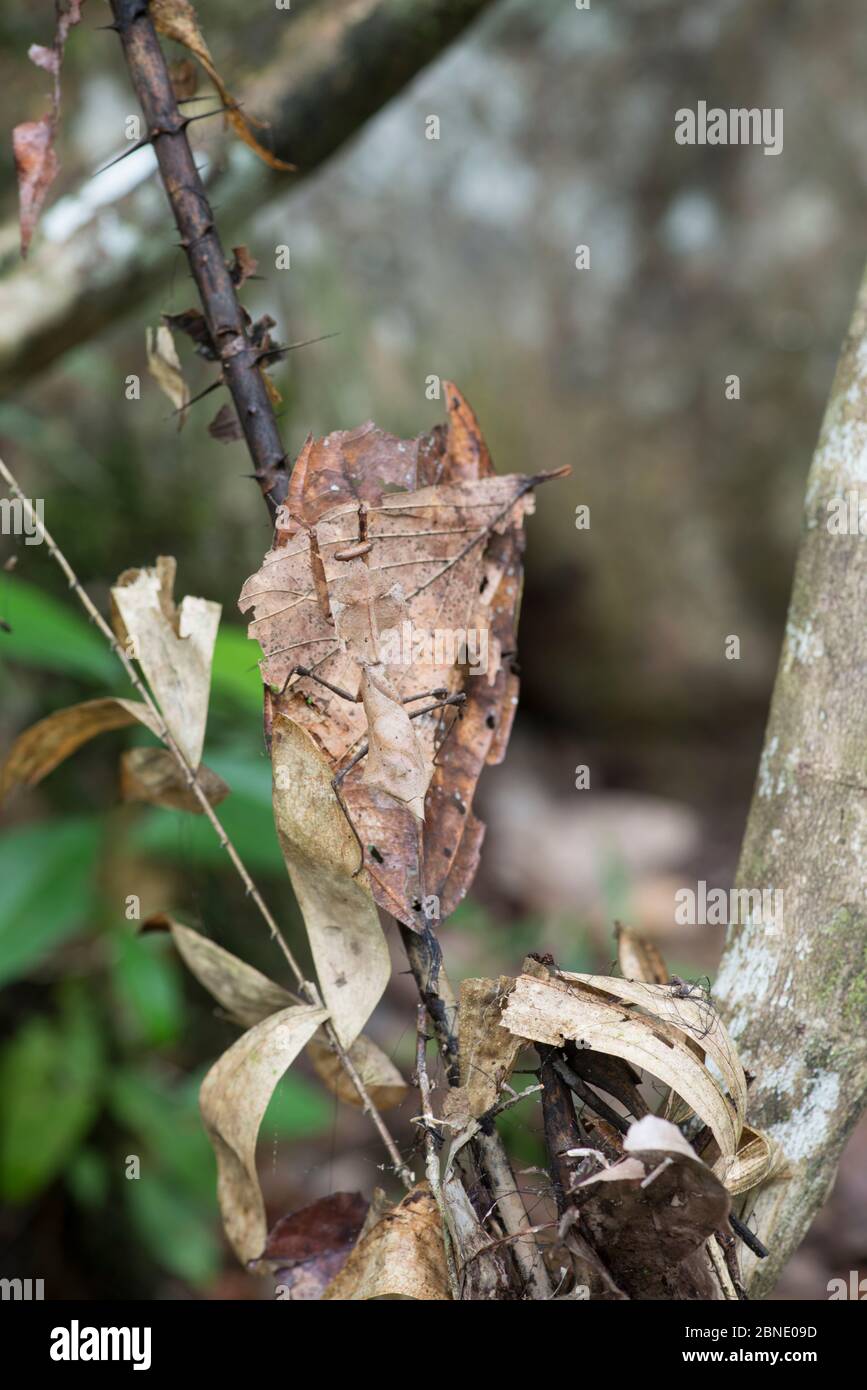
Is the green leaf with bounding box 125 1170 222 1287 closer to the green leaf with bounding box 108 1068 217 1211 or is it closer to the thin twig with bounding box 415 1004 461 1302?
the green leaf with bounding box 108 1068 217 1211

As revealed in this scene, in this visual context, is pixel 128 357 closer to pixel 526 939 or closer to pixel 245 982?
pixel 526 939

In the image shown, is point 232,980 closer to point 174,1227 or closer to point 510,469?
point 174,1227

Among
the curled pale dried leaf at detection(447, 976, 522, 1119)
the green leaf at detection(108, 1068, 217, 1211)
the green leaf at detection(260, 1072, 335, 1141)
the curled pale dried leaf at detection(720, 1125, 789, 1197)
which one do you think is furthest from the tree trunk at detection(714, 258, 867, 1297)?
the green leaf at detection(108, 1068, 217, 1211)

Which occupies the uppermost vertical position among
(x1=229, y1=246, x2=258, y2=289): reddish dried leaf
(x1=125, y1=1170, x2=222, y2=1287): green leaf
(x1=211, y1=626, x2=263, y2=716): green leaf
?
(x1=211, y1=626, x2=263, y2=716): green leaf

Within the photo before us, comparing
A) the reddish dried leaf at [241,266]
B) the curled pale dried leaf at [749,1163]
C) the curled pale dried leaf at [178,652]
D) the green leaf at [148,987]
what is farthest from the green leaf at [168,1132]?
the reddish dried leaf at [241,266]

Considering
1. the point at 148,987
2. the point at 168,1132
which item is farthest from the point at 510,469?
Result: the point at 168,1132

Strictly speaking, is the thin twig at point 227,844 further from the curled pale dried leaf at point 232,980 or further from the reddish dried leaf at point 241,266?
the reddish dried leaf at point 241,266
